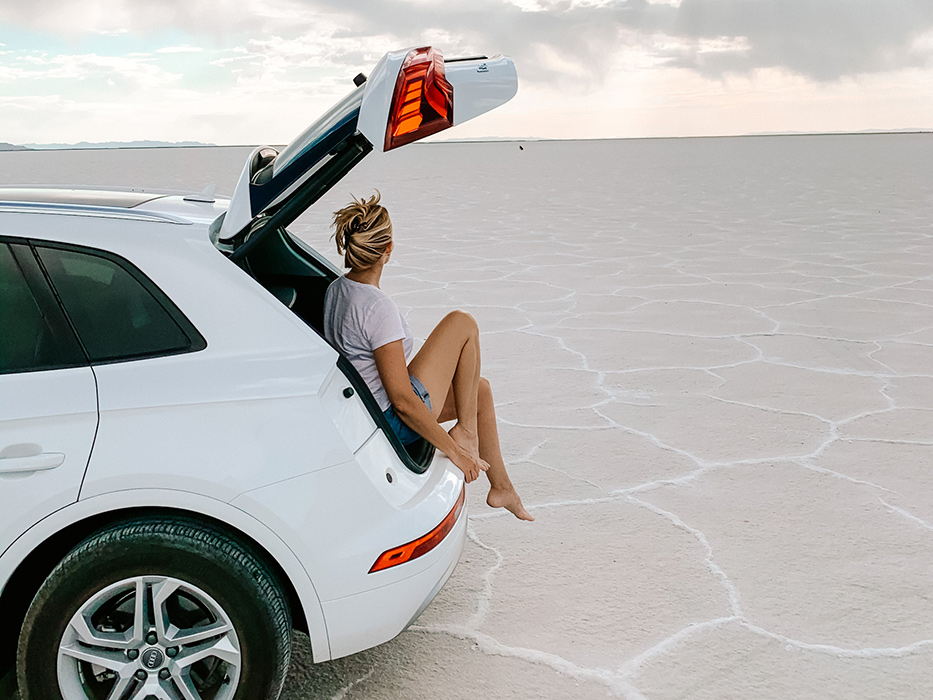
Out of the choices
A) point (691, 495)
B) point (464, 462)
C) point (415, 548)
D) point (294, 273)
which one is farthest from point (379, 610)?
point (691, 495)

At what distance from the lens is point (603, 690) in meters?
2.50

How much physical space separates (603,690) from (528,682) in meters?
0.20

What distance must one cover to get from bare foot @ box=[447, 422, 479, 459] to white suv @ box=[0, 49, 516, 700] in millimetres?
917

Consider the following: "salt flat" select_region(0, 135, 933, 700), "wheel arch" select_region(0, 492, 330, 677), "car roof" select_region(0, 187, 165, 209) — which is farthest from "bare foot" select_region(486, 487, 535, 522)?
"car roof" select_region(0, 187, 165, 209)

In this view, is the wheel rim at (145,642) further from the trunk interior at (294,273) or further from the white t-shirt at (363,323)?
the trunk interior at (294,273)

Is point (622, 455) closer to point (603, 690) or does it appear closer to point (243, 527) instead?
point (603, 690)

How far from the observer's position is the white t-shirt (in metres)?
2.71

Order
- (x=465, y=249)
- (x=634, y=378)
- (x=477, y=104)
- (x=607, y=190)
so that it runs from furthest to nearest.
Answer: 1. (x=607, y=190)
2. (x=465, y=249)
3. (x=634, y=378)
4. (x=477, y=104)

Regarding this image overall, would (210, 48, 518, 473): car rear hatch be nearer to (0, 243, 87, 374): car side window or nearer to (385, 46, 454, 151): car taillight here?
(385, 46, 454, 151): car taillight

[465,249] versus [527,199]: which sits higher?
[465,249]

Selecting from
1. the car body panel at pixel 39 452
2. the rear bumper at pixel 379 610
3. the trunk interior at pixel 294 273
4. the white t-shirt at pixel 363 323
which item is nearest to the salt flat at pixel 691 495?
the rear bumper at pixel 379 610

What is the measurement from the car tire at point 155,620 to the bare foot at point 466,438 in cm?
113

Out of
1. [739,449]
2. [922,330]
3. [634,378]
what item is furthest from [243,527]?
[922,330]

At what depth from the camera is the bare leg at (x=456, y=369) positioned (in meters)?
3.08
